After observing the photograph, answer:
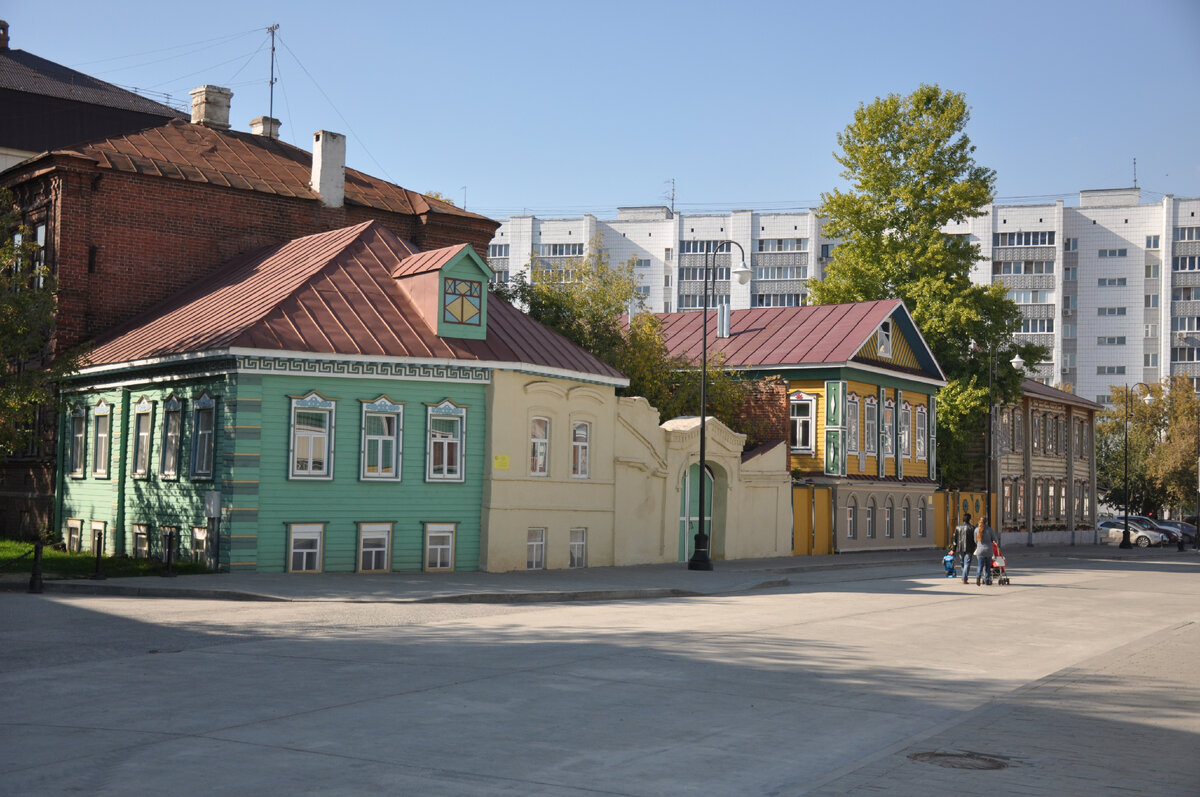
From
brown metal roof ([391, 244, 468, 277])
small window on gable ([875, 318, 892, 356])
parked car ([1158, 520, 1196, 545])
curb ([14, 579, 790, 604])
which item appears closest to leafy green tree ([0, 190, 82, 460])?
curb ([14, 579, 790, 604])

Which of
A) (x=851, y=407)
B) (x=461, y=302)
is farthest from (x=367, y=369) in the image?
(x=851, y=407)

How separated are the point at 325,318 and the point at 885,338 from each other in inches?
943

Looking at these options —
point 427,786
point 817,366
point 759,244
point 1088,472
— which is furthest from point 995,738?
point 759,244

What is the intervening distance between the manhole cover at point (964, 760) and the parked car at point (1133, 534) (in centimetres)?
6209

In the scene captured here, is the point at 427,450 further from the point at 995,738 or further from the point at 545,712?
the point at 995,738

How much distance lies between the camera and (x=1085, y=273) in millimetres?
103438

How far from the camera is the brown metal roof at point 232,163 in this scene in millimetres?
31234

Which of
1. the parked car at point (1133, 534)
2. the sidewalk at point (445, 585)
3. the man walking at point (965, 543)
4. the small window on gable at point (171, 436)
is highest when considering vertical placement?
the small window on gable at point (171, 436)

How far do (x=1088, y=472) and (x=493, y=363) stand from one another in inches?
1990

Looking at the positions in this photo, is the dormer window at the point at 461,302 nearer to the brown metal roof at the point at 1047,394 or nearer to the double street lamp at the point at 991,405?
the double street lamp at the point at 991,405

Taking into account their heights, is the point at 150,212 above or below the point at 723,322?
above

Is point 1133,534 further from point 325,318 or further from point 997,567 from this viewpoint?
point 325,318

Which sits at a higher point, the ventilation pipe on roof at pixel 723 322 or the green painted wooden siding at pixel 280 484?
the ventilation pipe on roof at pixel 723 322

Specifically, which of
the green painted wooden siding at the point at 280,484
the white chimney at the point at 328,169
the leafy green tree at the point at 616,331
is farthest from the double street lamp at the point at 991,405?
the green painted wooden siding at the point at 280,484
